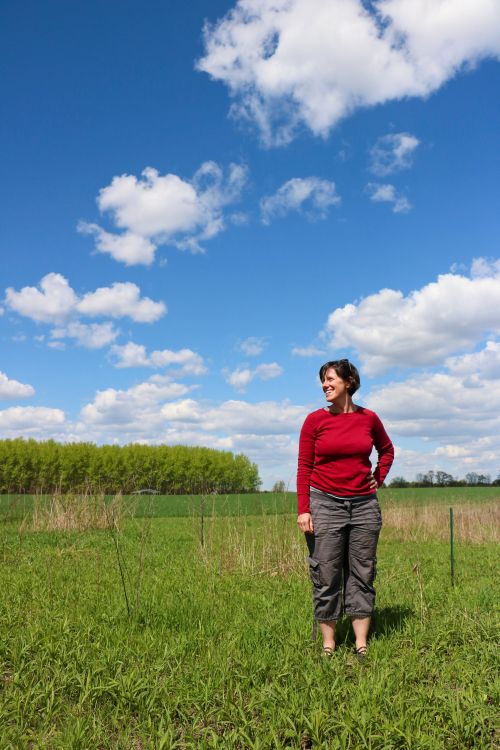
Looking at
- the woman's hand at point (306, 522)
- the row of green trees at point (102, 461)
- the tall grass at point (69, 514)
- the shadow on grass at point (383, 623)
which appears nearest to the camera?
the woman's hand at point (306, 522)

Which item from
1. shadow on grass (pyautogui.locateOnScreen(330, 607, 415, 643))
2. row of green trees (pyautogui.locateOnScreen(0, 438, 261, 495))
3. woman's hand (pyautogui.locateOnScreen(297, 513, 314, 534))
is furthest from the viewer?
row of green trees (pyautogui.locateOnScreen(0, 438, 261, 495))

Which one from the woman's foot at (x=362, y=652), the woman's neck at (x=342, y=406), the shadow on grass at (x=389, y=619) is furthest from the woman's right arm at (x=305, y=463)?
the shadow on grass at (x=389, y=619)

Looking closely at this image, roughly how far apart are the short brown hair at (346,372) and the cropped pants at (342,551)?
30.1 inches

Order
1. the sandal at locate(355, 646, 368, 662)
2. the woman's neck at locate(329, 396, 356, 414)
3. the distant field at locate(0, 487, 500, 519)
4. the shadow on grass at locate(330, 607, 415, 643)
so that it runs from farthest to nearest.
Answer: the distant field at locate(0, 487, 500, 519), the shadow on grass at locate(330, 607, 415, 643), the woman's neck at locate(329, 396, 356, 414), the sandal at locate(355, 646, 368, 662)

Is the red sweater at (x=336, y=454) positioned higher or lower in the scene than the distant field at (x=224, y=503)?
higher

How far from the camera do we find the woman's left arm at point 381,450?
13.4 ft

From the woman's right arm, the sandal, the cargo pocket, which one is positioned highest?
the woman's right arm

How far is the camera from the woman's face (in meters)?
3.93

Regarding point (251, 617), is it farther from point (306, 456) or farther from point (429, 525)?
point (429, 525)

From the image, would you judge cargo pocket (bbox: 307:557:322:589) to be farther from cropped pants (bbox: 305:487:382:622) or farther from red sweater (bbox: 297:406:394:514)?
red sweater (bbox: 297:406:394:514)

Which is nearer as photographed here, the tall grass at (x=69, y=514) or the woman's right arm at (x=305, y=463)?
the woman's right arm at (x=305, y=463)

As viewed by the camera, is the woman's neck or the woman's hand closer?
the woman's hand

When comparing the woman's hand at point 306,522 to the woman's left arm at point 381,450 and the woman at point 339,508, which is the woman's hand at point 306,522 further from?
the woman's left arm at point 381,450

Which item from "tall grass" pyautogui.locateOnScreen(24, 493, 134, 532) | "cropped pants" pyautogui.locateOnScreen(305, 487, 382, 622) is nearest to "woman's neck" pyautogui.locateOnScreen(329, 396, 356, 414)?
"cropped pants" pyautogui.locateOnScreen(305, 487, 382, 622)
